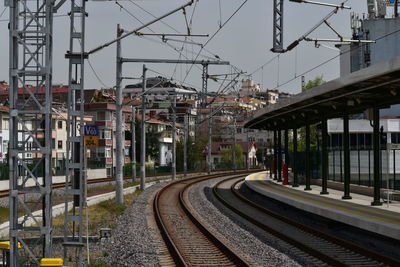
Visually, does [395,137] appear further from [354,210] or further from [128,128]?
[128,128]

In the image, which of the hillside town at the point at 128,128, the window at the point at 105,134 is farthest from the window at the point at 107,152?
the window at the point at 105,134

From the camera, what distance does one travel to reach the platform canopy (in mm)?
15727

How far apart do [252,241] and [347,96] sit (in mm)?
5867

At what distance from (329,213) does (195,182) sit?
2862cm

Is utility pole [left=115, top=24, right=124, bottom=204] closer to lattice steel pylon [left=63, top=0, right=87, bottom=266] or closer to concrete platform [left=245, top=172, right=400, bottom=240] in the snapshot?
concrete platform [left=245, top=172, right=400, bottom=240]

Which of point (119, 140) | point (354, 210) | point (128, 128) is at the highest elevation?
point (128, 128)

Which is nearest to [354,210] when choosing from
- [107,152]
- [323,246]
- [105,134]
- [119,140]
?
[323,246]

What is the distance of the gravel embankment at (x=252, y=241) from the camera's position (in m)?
13.8

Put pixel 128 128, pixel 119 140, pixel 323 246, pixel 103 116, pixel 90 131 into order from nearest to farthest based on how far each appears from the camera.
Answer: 1. pixel 90 131
2. pixel 323 246
3. pixel 119 140
4. pixel 103 116
5. pixel 128 128

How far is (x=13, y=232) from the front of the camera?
12047mm

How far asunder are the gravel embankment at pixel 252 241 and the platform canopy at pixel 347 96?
4.69 metres

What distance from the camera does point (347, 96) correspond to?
Answer: 64.6ft

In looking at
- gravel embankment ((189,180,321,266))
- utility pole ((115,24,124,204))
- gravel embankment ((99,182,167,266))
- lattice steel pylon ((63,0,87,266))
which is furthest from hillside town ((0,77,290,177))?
lattice steel pylon ((63,0,87,266))

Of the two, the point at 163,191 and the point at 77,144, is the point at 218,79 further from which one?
the point at 77,144
